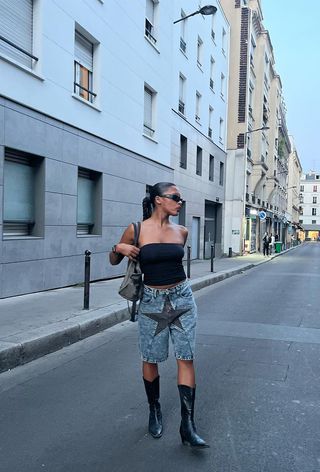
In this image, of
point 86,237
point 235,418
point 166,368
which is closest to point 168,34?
point 86,237

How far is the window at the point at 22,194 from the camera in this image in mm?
8734

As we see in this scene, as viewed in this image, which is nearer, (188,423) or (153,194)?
(188,423)

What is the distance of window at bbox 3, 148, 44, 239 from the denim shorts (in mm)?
5966

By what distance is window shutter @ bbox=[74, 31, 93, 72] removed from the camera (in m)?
11.0

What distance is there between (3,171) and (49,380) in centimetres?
494

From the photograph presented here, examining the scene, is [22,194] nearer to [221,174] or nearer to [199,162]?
[199,162]

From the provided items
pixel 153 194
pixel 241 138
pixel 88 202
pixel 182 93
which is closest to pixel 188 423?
pixel 153 194

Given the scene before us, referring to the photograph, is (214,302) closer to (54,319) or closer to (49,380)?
(54,319)

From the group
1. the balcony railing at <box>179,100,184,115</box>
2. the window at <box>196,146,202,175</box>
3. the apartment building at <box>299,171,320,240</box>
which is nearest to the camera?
the balcony railing at <box>179,100,184,115</box>

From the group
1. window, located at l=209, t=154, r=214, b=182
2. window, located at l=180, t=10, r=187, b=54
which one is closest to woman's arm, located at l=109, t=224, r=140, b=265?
window, located at l=180, t=10, r=187, b=54

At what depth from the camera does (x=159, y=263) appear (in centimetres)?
330

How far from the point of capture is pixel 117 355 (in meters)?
5.65

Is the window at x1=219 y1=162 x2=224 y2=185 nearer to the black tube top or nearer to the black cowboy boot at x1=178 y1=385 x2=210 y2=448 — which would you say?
the black tube top

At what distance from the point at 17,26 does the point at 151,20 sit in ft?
26.6
